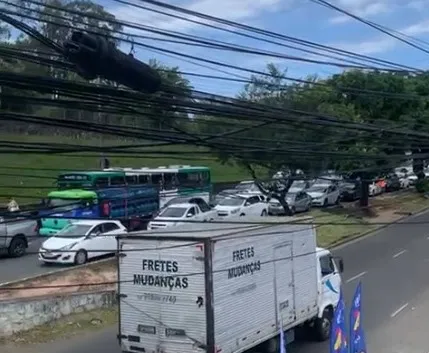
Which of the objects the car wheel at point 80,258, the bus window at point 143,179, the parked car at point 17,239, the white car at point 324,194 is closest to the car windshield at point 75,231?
the car wheel at point 80,258

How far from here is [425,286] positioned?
23531 millimetres

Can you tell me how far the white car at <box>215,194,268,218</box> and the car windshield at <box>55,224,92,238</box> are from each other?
34.0 feet

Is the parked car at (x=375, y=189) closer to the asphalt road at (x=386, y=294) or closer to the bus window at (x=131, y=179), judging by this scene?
the asphalt road at (x=386, y=294)

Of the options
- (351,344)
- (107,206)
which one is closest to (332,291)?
(351,344)

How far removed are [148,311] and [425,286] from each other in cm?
1183

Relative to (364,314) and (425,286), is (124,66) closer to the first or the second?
(364,314)

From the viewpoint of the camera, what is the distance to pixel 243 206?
37375 mm

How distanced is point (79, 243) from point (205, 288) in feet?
40.8

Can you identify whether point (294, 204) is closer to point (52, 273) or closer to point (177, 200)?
point (177, 200)

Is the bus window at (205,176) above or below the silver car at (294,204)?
above

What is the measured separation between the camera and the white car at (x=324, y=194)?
44.8 metres

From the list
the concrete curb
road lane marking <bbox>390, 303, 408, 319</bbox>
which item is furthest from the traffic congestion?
road lane marking <bbox>390, 303, 408, 319</bbox>

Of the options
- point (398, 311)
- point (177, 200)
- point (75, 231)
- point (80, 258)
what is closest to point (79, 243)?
point (80, 258)

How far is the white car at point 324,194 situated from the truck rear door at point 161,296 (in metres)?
31.0
